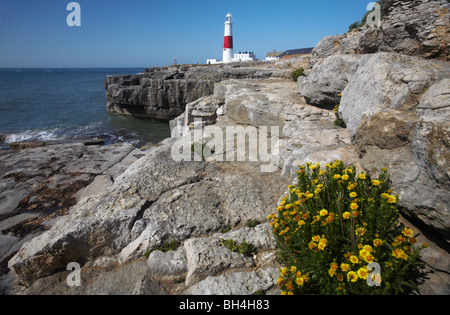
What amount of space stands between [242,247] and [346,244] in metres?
1.60

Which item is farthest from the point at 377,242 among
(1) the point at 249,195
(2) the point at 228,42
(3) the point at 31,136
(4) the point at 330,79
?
(2) the point at 228,42

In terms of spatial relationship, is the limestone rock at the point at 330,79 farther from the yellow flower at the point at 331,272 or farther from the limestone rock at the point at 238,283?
the yellow flower at the point at 331,272

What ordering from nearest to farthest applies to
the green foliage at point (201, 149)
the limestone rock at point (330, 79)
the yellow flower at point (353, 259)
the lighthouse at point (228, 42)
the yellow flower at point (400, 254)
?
the yellow flower at point (400, 254) < the yellow flower at point (353, 259) < the limestone rock at point (330, 79) < the green foliage at point (201, 149) < the lighthouse at point (228, 42)

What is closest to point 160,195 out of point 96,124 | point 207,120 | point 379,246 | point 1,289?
point 1,289

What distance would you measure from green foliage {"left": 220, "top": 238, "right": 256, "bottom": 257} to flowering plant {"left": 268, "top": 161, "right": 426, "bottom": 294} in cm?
61

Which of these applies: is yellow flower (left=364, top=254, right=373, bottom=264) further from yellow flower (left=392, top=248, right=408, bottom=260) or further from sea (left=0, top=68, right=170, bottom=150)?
sea (left=0, top=68, right=170, bottom=150)

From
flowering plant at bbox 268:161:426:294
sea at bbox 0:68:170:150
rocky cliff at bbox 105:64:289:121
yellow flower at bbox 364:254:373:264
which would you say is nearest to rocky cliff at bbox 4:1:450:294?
flowering plant at bbox 268:161:426:294

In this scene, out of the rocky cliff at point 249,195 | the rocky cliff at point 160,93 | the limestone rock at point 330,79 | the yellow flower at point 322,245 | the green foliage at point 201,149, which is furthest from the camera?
the rocky cliff at point 160,93

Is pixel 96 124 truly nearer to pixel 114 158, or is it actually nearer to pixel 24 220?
pixel 114 158

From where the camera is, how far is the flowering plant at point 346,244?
101 inches

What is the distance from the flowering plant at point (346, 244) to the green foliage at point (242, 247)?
0.61m

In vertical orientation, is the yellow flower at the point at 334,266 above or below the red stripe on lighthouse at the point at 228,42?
below

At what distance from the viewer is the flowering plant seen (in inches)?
101

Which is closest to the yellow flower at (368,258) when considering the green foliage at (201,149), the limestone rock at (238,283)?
the limestone rock at (238,283)
